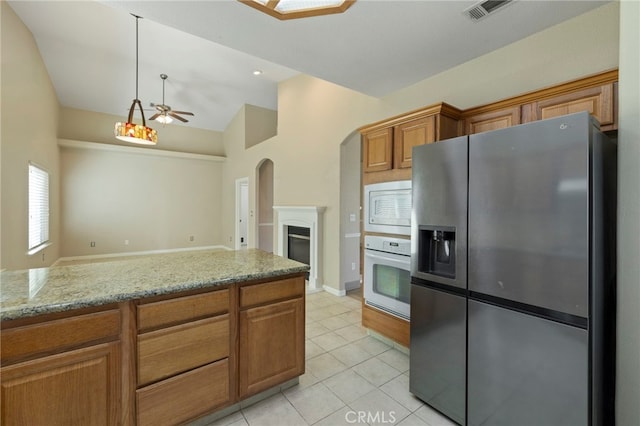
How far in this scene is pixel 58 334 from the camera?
1301mm

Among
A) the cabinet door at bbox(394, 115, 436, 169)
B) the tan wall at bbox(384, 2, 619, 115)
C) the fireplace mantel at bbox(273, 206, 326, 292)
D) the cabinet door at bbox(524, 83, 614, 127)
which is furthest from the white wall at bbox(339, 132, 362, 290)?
the cabinet door at bbox(524, 83, 614, 127)

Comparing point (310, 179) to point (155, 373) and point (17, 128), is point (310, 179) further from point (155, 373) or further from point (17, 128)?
point (17, 128)

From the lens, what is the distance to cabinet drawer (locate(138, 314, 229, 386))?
1.53 metres

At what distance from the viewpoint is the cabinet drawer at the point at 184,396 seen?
1542 millimetres

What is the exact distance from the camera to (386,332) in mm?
2750

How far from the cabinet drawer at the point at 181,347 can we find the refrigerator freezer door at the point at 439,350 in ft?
4.36

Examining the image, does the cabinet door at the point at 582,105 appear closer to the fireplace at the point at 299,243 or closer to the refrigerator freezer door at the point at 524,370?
the refrigerator freezer door at the point at 524,370

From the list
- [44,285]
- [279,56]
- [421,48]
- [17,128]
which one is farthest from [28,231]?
[421,48]

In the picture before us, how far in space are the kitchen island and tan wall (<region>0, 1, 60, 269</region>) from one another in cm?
280

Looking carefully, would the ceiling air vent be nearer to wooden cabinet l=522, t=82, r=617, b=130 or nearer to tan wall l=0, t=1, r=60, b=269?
wooden cabinet l=522, t=82, r=617, b=130

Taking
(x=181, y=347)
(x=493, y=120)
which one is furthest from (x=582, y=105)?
(x=181, y=347)

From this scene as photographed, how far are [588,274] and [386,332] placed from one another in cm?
183

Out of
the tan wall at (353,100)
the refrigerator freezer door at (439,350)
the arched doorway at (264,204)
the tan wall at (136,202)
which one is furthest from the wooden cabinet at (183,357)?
the tan wall at (136,202)

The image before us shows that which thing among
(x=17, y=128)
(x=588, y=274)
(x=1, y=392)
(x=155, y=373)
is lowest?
(x=155, y=373)
